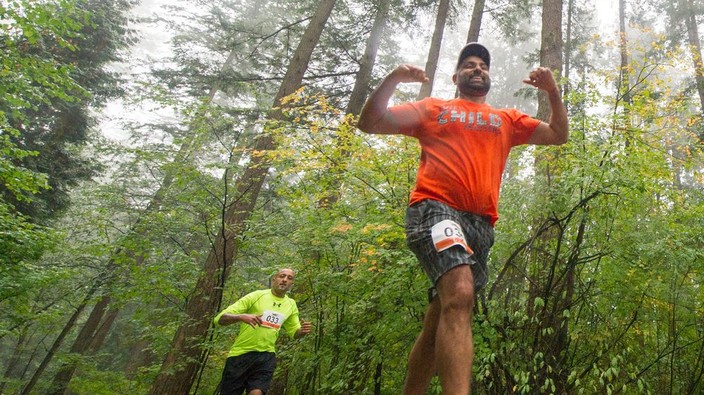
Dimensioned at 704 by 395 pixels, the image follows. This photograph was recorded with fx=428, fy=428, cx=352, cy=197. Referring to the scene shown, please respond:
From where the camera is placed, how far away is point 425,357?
7.36 feet

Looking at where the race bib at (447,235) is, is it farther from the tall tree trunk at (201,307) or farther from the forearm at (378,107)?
the tall tree trunk at (201,307)

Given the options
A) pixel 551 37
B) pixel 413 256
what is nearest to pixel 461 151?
pixel 413 256

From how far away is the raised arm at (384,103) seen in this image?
222 centimetres

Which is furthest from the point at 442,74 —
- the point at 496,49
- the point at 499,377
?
the point at 499,377

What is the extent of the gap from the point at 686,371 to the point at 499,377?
2216 millimetres

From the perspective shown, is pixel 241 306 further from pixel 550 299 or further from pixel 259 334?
pixel 550 299

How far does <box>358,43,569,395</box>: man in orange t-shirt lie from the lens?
74.1 inches

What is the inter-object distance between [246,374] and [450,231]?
3.85m

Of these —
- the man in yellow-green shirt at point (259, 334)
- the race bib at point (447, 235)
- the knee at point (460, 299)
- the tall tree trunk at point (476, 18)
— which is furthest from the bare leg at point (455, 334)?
the tall tree trunk at point (476, 18)

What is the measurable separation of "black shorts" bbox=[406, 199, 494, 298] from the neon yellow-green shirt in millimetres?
3232

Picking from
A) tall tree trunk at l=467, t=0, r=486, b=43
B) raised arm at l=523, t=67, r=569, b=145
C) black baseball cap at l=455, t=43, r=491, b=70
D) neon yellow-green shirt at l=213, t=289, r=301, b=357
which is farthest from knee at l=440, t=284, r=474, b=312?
tall tree trunk at l=467, t=0, r=486, b=43

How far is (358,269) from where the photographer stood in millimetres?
4629

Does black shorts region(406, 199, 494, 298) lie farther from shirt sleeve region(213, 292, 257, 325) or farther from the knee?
shirt sleeve region(213, 292, 257, 325)

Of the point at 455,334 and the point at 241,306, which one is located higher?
the point at 241,306
